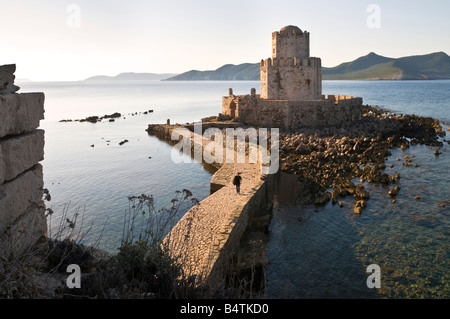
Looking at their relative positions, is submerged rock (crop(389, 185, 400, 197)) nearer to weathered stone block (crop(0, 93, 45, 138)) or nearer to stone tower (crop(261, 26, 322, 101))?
weathered stone block (crop(0, 93, 45, 138))

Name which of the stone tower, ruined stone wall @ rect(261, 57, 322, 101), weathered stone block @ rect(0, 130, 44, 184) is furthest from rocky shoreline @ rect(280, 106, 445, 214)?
weathered stone block @ rect(0, 130, 44, 184)

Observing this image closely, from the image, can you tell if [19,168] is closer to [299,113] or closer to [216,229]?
[216,229]

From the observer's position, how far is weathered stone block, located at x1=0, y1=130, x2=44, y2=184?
15.4ft

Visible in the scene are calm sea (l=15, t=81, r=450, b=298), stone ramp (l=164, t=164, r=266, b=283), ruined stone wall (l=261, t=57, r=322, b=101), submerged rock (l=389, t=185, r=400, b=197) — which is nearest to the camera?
stone ramp (l=164, t=164, r=266, b=283)

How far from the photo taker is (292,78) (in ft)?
107

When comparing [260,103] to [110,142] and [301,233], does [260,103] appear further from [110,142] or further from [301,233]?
[301,233]

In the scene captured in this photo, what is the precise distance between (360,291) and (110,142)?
28.9 m

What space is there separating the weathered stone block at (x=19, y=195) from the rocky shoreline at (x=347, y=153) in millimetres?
12611

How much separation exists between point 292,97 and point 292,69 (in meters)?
2.42

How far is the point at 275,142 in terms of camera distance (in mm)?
26297

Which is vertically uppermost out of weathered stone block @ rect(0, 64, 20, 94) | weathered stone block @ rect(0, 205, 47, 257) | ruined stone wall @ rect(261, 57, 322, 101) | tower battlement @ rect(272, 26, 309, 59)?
tower battlement @ rect(272, 26, 309, 59)

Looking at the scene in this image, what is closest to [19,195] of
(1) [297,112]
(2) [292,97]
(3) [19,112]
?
(3) [19,112]

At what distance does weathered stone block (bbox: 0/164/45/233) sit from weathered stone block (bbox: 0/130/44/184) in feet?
0.33

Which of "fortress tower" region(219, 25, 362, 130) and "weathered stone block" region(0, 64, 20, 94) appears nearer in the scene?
"weathered stone block" region(0, 64, 20, 94)
